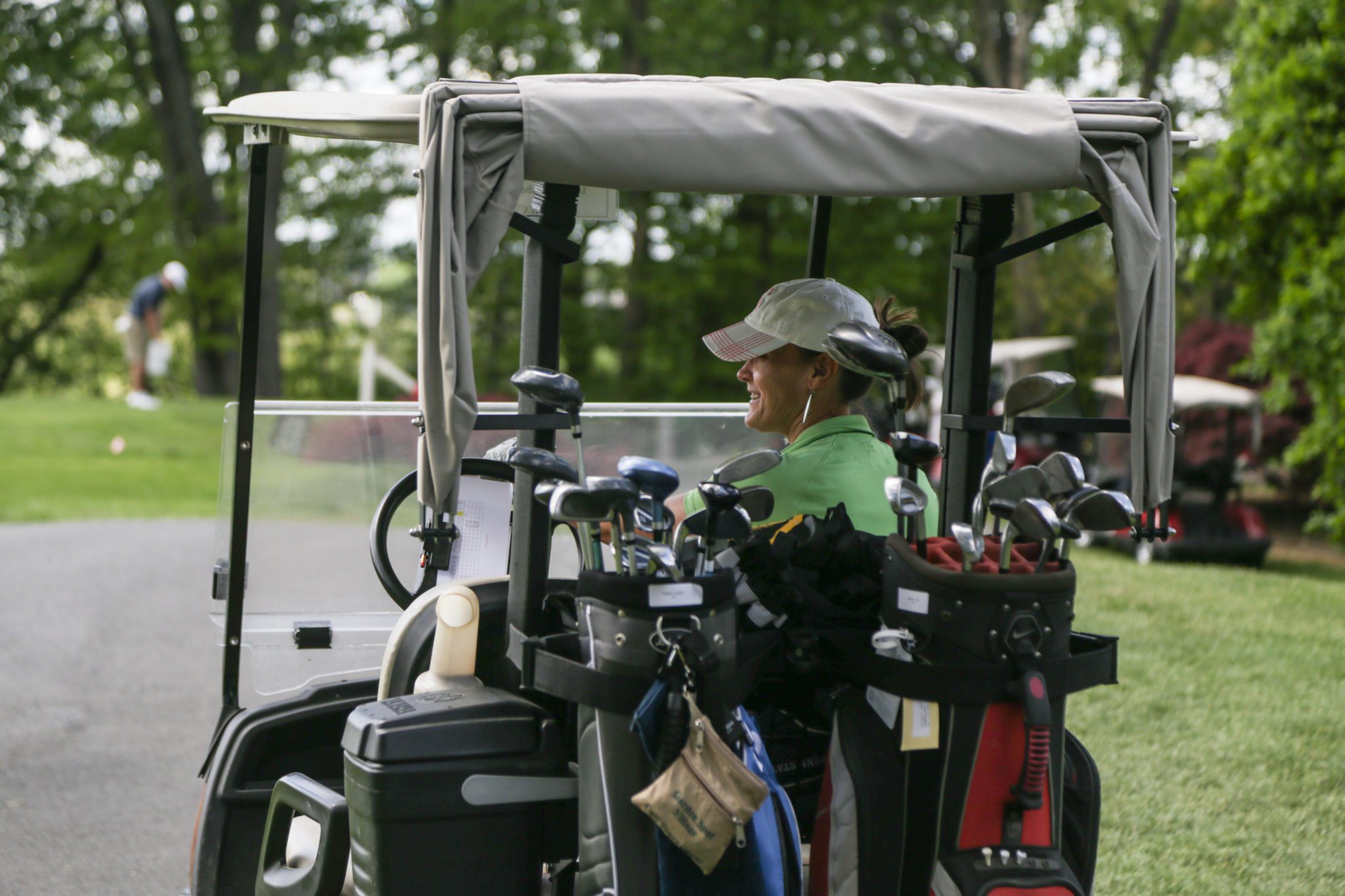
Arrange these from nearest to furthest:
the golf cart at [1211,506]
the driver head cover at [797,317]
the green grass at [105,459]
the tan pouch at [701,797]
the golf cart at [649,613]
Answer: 1. the tan pouch at [701,797]
2. the golf cart at [649,613]
3. the driver head cover at [797,317]
4. the golf cart at [1211,506]
5. the green grass at [105,459]

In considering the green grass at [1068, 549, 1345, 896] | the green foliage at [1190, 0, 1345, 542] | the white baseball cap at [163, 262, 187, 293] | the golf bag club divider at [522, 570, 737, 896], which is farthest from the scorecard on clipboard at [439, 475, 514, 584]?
the white baseball cap at [163, 262, 187, 293]

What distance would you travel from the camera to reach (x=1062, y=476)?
2.28 metres

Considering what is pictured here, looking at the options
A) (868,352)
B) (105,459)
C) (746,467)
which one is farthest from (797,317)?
(105,459)

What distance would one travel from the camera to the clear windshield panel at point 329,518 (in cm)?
298

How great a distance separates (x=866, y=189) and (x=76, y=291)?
35.0 m

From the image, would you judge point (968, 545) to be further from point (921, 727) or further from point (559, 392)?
point (559, 392)

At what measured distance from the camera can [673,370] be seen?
2055cm

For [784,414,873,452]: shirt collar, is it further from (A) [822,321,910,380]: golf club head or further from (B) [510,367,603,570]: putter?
(B) [510,367,603,570]: putter

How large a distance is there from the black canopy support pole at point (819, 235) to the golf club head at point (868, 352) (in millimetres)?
1411

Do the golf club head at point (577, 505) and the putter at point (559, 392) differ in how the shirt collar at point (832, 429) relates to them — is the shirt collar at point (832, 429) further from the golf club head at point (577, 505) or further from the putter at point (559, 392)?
the golf club head at point (577, 505)

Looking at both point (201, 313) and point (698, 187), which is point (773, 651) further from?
point (201, 313)

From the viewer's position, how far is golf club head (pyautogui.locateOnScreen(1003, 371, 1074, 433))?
246 cm

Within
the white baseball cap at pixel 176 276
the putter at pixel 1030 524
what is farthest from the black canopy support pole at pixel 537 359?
the white baseball cap at pixel 176 276

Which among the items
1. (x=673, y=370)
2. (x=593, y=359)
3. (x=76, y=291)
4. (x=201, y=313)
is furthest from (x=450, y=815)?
(x=76, y=291)
